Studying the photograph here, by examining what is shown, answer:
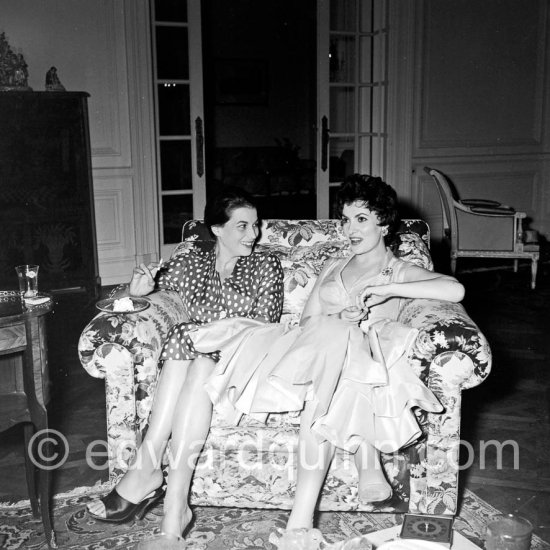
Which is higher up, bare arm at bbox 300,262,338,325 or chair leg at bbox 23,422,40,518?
bare arm at bbox 300,262,338,325

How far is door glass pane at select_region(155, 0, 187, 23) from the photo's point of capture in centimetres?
537

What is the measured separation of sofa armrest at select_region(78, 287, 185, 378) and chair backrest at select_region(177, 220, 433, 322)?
1.67 ft

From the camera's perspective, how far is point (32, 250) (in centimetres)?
459

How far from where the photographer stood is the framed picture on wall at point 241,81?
8.90 m

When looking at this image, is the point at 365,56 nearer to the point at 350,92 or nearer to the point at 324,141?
the point at 350,92

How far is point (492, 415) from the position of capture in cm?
319

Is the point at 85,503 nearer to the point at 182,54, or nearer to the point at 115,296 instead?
the point at 115,296

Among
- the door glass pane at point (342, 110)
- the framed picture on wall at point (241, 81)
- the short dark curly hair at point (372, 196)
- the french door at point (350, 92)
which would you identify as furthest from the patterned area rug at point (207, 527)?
the framed picture on wall at point (241, 81)

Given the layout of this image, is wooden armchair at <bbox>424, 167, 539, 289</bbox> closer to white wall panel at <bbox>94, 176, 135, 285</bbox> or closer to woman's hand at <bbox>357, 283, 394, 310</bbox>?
white wall panel at <bbox>94, 176, 135, 285</bbox>

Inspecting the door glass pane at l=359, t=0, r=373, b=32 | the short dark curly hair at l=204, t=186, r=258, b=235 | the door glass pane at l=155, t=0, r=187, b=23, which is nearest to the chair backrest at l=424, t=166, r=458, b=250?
the door glass pane at l=359, t=0, r=373, b=32

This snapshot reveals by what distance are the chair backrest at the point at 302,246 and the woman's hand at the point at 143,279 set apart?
0.28 m

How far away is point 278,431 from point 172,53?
383 centimetres

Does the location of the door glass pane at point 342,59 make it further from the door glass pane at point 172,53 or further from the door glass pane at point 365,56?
the door glass pane at point 172,53

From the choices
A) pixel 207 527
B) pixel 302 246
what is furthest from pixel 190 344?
pixel 302 246
